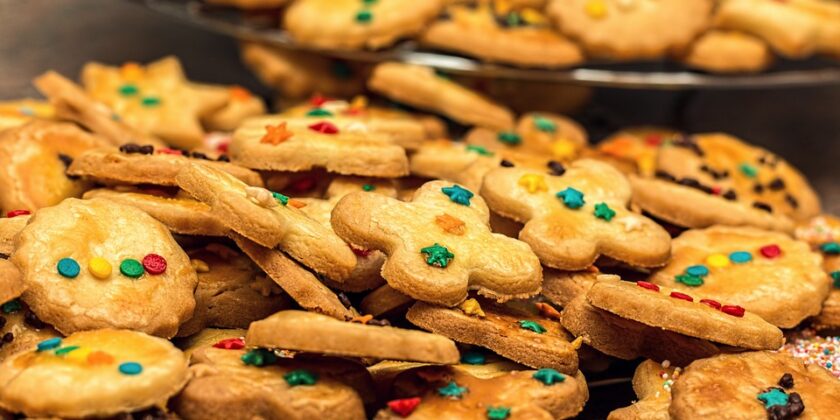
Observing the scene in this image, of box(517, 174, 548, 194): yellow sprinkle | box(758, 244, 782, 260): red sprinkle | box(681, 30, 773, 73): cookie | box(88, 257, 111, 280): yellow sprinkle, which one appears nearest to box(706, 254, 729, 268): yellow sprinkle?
box(758, 244, 782, 260): red sprinkle

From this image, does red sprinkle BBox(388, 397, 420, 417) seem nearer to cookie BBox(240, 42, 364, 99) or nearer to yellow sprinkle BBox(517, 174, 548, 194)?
yellow sprinkle BBox(517, 174, 548, 194)

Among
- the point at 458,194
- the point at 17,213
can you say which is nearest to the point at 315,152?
the point at 458,194

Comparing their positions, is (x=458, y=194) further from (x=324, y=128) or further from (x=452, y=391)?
(x=452, y=391)

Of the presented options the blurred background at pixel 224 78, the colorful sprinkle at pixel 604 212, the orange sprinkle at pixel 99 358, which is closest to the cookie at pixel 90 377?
the orange sprinkle at pixel 99 358

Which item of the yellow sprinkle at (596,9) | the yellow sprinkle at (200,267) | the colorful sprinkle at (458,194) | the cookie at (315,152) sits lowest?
the yellow sprinkle at (200,267)

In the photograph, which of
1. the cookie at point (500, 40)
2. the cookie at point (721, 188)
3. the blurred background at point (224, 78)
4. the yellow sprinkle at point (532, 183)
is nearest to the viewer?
the yellow sprinkle at point (532, 183)

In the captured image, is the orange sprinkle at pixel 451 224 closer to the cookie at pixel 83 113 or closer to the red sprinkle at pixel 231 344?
the red sprinkle at pixel 231 344
